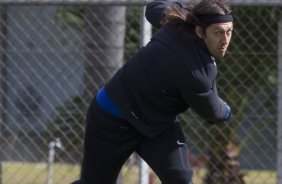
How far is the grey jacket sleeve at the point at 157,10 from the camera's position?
14.1 ft

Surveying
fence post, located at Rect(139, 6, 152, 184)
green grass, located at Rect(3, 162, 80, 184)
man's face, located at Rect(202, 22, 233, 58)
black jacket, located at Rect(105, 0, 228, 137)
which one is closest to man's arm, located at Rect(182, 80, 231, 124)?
black jacket, located at Rect(105, 0, 228, 137)

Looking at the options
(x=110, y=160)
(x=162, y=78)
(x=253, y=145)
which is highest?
(x=162, y=78)

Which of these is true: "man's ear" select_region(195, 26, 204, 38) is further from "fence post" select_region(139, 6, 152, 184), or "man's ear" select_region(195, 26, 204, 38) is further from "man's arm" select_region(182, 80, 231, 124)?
"fence post" select_region(139, 6, 152, 184)

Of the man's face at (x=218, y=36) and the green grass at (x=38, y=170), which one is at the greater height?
the man's face at (x=218, y=36)

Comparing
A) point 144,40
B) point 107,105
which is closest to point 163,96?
point 107,105

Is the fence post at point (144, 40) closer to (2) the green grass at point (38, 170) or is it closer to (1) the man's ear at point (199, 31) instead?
(2) the green grass at point (38, 170)

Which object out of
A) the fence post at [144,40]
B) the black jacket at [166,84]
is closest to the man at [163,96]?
the black jacket at [166,84]

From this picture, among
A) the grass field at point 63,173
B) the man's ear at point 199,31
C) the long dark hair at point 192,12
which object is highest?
the long dark hair at point 192,12

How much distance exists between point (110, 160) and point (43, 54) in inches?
88.4

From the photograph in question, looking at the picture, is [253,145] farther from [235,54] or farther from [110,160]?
[110,160]

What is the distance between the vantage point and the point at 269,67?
6.10 metres

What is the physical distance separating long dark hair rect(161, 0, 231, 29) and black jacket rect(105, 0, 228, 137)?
40mm

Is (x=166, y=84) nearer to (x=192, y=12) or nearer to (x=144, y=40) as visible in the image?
(x=192, y=12)

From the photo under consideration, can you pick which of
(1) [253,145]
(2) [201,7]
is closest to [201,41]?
(2) [201,7]
